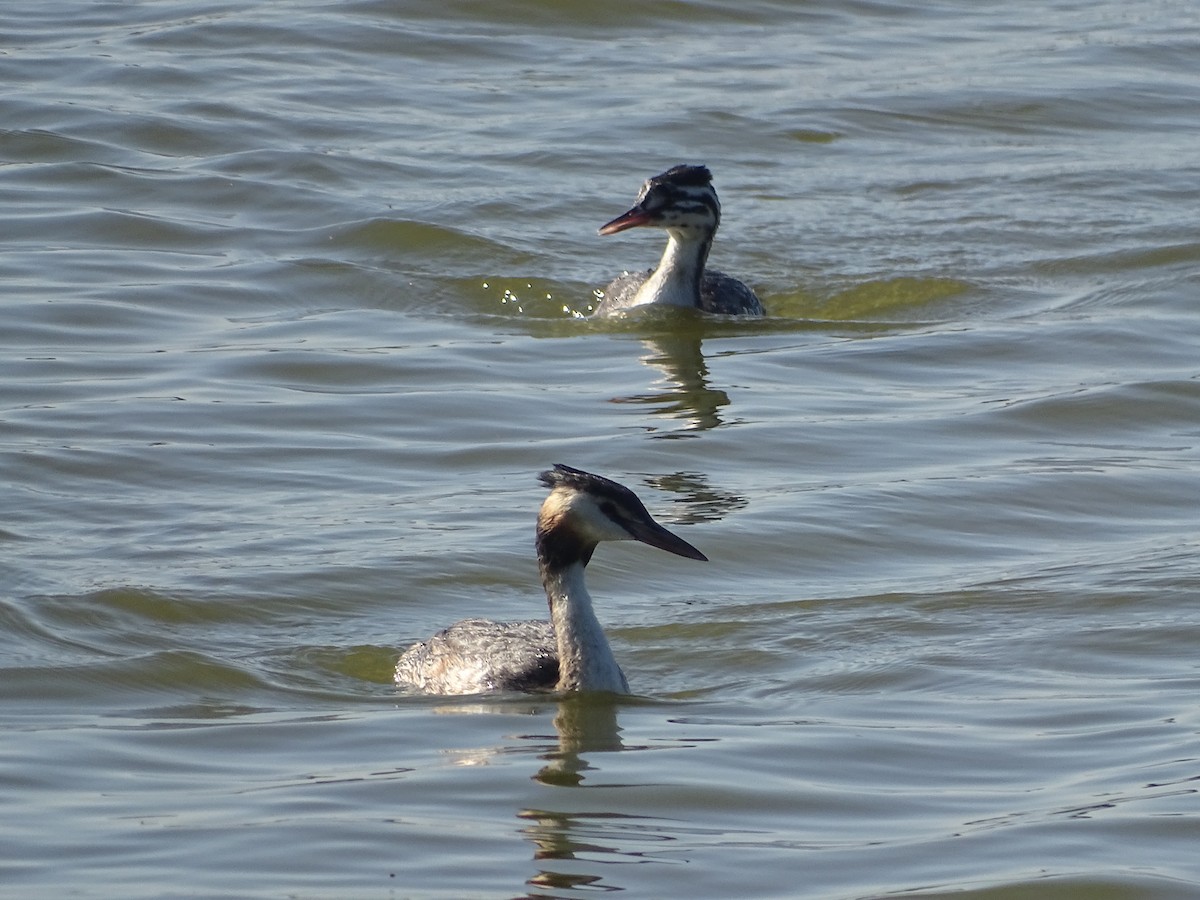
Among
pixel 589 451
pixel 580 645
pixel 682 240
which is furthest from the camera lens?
pixel 682 240

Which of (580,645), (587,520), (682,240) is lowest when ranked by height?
(580,645)

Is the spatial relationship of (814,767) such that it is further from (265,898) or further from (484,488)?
(484,488)

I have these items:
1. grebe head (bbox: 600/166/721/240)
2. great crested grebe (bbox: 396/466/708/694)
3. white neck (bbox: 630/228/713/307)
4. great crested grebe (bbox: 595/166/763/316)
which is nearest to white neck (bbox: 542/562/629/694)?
great crested grebe (bbox: 396/466/708/694)

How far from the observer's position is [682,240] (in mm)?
17156

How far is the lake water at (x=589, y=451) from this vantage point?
718cm

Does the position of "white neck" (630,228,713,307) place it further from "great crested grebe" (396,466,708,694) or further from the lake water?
"great crested grebe" (396,466,708,694)

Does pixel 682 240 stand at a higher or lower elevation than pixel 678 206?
lower

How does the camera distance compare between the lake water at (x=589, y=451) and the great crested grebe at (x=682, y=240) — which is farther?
the great crested grebe at (x=682, y=240)

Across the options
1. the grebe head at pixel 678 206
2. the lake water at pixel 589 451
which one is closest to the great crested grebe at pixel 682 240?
the grebe head at pixel 678 206

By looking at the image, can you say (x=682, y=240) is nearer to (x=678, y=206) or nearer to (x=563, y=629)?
(x=678, y=206)

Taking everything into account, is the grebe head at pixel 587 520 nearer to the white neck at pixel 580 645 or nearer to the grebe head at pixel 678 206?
the white neck at pixel 580 645

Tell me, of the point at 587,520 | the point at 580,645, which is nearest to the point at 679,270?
the point at 587,520

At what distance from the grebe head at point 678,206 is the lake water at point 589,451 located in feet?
2.31

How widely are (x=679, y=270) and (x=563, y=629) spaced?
8.42 m
